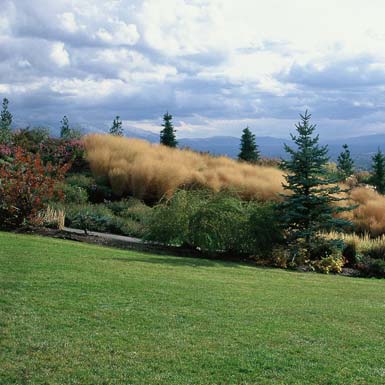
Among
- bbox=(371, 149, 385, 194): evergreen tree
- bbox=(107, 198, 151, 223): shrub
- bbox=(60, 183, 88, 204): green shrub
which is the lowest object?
bbox=(107, 198, 151, 223): shrub

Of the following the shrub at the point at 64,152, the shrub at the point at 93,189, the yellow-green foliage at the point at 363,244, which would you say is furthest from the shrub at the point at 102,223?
the shrub at the point at 64,152

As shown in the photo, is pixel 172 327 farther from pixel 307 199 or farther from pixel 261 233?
pixel 307 199

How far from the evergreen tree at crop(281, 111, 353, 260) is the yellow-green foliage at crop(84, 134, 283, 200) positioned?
4.25 m

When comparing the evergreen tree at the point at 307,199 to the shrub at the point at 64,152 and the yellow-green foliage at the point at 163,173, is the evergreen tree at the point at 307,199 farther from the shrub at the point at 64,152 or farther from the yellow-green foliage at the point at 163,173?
the shrub at the point at 64,152

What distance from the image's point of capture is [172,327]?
6.71 metres

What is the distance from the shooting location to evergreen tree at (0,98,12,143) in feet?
79.2

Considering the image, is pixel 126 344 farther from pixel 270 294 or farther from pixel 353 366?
pixel 270 294

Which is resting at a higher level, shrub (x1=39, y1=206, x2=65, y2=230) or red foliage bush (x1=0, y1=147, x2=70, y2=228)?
Answer: red foliage bush (x1=0, y1=147, x2=70, y2=228)

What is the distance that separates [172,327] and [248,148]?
86.7 ft

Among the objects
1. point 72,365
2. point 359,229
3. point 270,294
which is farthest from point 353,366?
point 359,229

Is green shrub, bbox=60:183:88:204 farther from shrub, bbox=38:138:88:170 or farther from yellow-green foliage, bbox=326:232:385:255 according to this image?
yellow-green foliage, bbox=326:232:385:255

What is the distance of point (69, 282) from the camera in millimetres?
8500

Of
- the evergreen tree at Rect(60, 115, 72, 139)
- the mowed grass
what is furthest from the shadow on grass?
the evergreen tree at Rect(60, 115, 72, 139)

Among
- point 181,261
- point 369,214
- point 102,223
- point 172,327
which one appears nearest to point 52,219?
point 102,223
